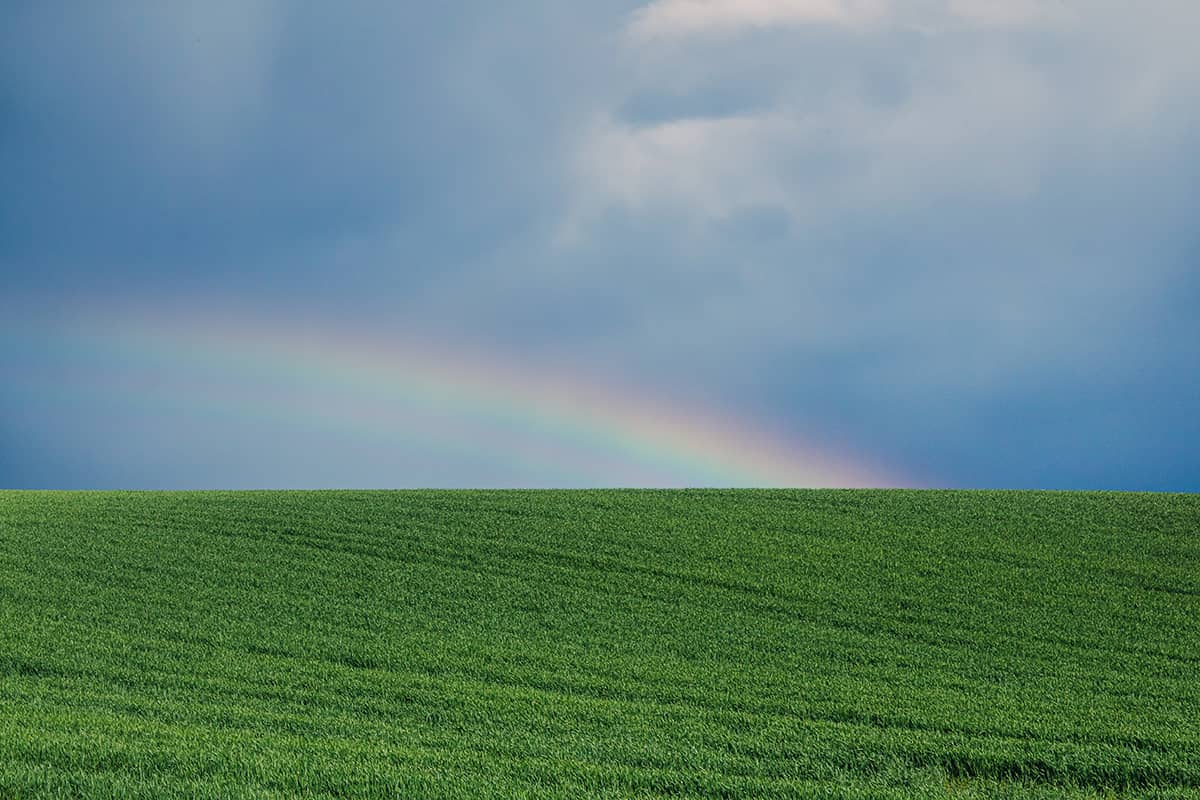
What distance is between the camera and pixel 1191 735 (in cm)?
1051

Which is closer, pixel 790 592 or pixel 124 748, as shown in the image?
pixel 124 748

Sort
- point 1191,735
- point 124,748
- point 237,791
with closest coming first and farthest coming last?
point 237,791 < point 124,748 < point 1191,735

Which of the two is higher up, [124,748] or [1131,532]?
[1131,532]

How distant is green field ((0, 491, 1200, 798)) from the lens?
848cm

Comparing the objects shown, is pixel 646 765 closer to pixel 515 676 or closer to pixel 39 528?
pixel 515 676

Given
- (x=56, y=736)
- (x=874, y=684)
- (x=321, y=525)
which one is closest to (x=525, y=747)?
(x=56, y=736)

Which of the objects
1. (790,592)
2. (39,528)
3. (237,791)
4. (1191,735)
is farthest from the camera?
(39,528)

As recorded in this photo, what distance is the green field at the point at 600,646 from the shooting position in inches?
334

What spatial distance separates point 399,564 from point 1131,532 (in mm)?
18473

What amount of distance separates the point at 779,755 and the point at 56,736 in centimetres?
662

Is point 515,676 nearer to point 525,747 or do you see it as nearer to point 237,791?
point 525,747

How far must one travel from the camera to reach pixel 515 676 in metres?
12.9

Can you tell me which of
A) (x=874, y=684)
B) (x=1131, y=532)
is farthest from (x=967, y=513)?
(x=874, y=684)

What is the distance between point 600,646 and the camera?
1489cm
